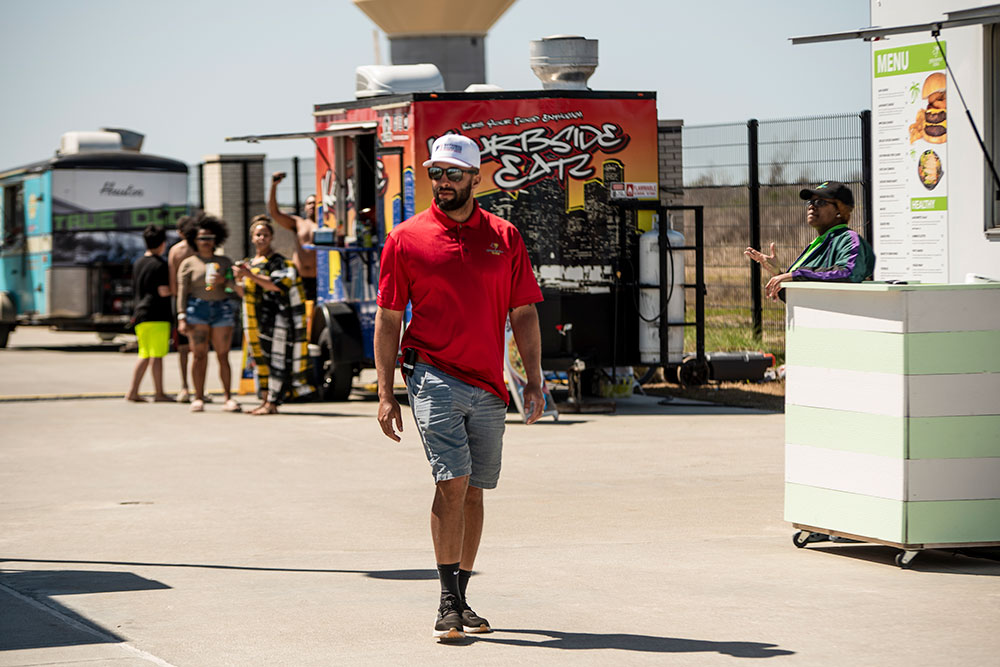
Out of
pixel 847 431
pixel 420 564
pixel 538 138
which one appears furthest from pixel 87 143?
pixel 847 431

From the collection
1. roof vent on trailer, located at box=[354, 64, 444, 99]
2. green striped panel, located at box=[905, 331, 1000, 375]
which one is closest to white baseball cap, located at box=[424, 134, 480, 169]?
green striped panel, located at box=[905, 331, 1000, 375]

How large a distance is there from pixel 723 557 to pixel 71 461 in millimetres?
6151

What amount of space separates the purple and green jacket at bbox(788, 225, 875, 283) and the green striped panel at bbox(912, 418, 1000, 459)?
101cm

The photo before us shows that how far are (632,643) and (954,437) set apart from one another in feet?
7.45

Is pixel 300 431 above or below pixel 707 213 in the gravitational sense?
below

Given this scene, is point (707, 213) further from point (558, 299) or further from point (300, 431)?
point (300, 431)

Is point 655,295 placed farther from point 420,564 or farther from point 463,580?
point 463,580

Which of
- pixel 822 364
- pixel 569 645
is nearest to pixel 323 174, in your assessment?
pixel 822 364

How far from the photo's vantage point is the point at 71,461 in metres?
11.9

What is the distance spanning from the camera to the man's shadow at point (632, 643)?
5.86 meters

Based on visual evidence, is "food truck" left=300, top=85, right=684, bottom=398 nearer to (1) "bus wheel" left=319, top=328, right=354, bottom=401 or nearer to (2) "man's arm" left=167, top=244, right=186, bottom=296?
(1) "bus wheel" left=319, top=328, right=354, bottom=401

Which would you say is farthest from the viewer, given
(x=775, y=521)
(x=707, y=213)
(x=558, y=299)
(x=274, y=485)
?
(x=707, y=213)

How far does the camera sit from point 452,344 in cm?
639

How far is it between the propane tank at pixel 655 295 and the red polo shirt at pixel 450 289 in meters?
8.52
